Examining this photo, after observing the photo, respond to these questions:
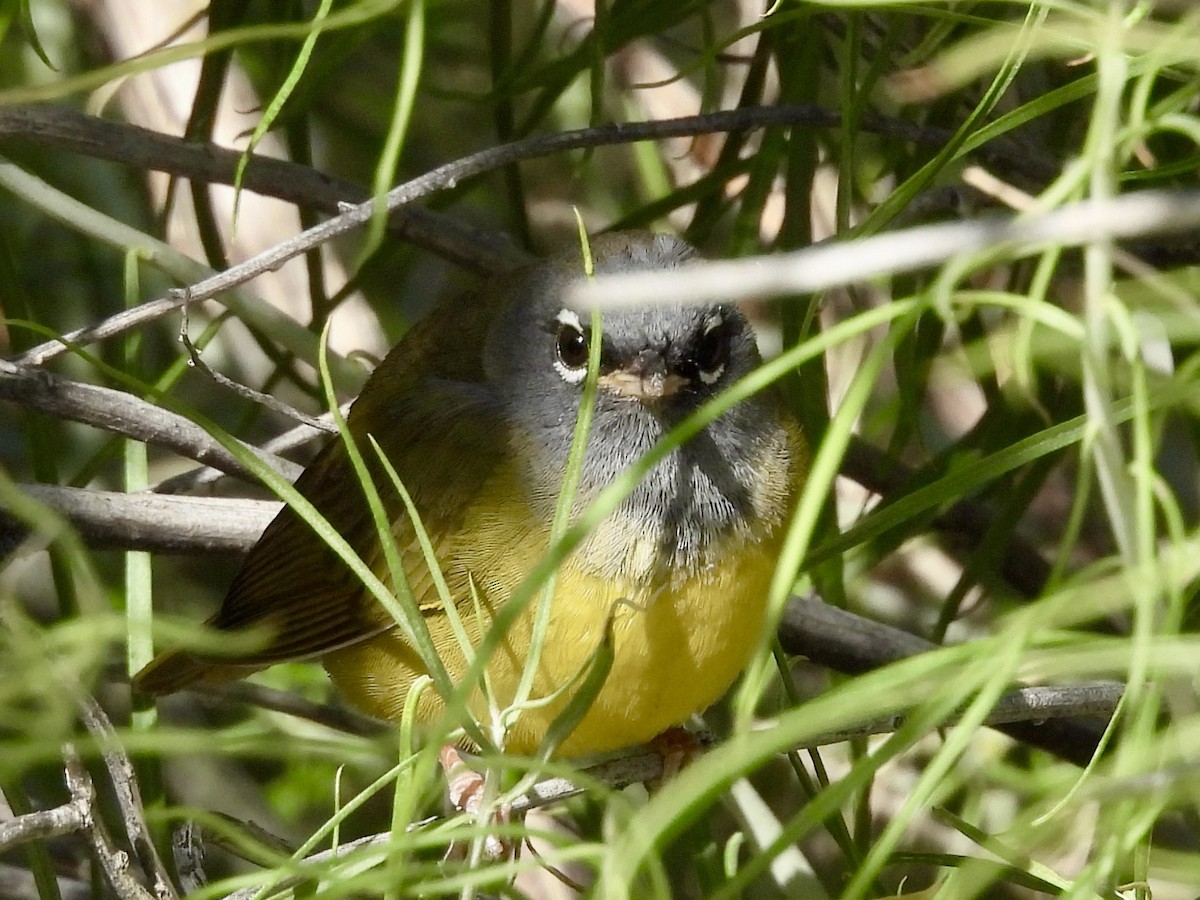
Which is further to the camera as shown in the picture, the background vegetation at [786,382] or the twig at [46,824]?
the twig at [46,824]

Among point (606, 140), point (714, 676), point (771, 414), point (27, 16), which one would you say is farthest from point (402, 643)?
point (27, 16)

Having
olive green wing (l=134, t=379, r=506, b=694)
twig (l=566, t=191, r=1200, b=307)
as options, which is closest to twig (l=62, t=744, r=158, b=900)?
olive green wing (l=134, t=379, r=506, b=694)

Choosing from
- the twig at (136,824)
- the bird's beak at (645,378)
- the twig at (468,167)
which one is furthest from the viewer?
the bird's beak at (645,378)

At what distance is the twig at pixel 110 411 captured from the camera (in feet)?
6.81

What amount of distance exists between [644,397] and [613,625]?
38 cm

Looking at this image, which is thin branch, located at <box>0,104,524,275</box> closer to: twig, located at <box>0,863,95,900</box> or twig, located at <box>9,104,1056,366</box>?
twig, located at <box>9,104,1056,366</box>

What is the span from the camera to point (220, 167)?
2.40 metres

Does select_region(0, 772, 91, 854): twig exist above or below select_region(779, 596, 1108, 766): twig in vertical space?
above

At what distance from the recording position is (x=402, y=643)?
236 centimetres

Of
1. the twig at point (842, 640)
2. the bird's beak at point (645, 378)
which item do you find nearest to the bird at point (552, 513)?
the bird's beak at point (645, 378)

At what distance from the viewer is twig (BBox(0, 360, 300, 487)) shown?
2.08 m

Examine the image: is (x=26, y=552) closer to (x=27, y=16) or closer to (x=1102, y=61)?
(x=27, y=16)

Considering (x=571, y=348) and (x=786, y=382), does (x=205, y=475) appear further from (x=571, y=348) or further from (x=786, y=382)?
(x=786, y=382)

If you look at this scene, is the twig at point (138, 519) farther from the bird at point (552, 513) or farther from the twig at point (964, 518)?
the twig at point (964, 518)
